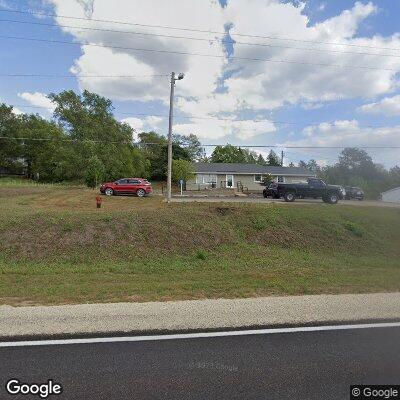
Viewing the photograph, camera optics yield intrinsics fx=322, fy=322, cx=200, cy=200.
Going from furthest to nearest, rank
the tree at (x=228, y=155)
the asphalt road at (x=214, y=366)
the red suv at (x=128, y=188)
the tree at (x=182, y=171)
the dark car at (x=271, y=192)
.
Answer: the tree at (x=228, y=155) < the tree at (x=182, y=171) < the red suv at (x=128, y=188) < the dark car at (x=271, y=192) < the asphalt road at (x=214, y=366)

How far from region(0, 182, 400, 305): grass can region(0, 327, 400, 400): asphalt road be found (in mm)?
2195

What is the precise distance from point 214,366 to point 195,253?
8234 mm

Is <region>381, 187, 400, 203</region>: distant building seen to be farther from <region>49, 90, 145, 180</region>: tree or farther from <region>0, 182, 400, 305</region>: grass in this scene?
<region>49, 90, 145, 180</region>: tree

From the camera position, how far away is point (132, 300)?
6258 mm

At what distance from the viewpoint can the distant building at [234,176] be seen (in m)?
48.7

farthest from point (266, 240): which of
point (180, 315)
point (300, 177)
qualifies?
point (300, 177)

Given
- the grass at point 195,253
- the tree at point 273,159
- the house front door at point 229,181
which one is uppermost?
the tree at point 273,159

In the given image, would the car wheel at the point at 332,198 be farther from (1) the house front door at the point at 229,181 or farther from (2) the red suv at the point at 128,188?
(1) the house front door at the point at 229,181

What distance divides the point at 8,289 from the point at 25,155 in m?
71.1

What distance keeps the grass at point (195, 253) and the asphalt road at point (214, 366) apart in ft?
Answer: 7.20

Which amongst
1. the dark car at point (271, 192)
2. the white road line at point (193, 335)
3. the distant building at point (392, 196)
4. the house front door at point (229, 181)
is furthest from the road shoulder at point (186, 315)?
the house front door at point (229, 181)

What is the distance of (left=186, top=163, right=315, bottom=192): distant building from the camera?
4868 cm

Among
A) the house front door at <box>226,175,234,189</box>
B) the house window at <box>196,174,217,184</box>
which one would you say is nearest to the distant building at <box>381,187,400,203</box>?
the house front door at <box>226,175,234,189</box>

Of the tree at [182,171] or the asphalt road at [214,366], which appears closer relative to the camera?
the asphalt road at [214,366]
